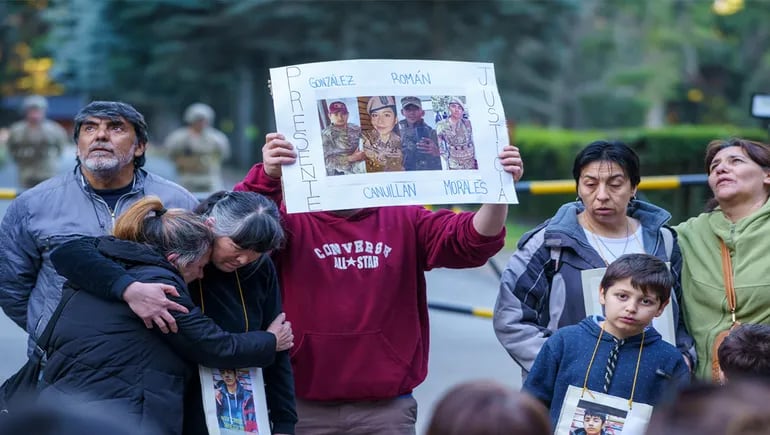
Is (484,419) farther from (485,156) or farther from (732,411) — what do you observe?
(485,156)

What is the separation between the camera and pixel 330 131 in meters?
3.91

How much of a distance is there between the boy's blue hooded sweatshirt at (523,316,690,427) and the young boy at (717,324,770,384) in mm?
188

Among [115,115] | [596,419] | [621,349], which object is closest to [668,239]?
[621,349]

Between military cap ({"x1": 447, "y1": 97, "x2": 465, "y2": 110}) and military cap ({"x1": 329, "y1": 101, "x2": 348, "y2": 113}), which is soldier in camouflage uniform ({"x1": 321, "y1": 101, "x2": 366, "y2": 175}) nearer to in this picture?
military cap ({"x1": 329, "y1": 101, "x2": 348, "y2": 113})

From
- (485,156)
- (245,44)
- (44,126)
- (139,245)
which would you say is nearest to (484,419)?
(139,245)

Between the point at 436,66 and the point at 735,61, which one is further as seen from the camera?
the point at 735,61

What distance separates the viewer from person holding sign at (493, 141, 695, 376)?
4.18m

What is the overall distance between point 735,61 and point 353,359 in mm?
34674

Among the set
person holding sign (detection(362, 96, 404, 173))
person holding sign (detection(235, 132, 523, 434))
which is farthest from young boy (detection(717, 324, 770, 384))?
person holding sign (detection(362, 96, 404, 173))

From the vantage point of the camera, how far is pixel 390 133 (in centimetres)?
398

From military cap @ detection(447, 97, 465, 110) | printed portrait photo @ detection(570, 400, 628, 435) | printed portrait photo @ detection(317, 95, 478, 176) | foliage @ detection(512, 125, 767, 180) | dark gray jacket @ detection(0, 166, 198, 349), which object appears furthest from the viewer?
foliage @ detection(512, 125, 767, 180)

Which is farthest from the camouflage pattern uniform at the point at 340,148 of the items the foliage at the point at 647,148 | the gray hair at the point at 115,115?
the foliage at the point at 647,148

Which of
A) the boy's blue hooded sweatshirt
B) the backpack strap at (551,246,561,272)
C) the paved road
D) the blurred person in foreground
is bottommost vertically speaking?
the paved road

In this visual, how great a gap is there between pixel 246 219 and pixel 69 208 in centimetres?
101
